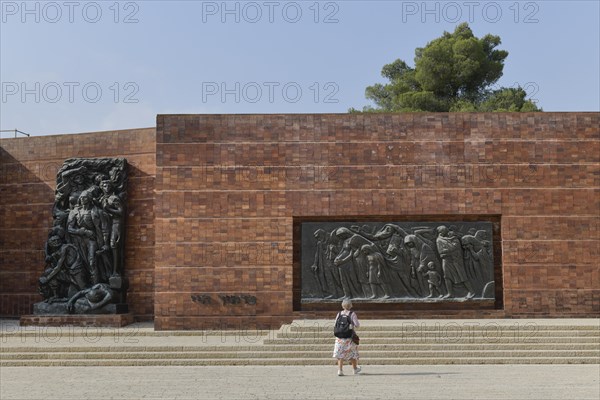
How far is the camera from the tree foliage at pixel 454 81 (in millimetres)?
29234

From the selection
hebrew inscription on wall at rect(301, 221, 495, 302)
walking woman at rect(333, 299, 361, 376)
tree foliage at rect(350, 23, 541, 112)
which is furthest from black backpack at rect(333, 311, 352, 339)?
tree foliage at rect(350, 23, 541, 112)

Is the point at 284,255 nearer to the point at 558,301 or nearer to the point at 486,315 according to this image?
the point at 486,315

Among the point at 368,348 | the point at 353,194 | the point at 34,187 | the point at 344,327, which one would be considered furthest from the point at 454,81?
the point at 344,327

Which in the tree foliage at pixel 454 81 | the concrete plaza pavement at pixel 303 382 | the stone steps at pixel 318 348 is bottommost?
the concrete plaza pavement at pixel 303 382

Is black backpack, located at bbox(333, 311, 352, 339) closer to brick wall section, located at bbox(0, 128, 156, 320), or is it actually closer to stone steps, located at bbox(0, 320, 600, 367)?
stone steps, located at bbox(0, 320, 600, 367)

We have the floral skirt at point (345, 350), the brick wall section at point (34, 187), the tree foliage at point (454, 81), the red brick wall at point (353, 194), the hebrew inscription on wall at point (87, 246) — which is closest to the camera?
the floral skirt at point (345, 350)

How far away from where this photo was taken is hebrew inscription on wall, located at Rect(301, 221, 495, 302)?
634 inches

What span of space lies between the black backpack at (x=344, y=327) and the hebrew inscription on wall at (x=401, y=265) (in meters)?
4.23

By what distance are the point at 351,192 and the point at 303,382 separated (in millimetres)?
6055

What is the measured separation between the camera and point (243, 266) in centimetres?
1638

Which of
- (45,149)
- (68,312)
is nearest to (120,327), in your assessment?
(68,312)

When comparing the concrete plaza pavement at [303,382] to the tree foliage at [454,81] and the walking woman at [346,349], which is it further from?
the tree foliage at [454,81]

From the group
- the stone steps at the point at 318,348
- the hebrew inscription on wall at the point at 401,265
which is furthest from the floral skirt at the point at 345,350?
the hebrew inscription on wall at the point at 401,265

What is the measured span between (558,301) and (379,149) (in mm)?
4834
